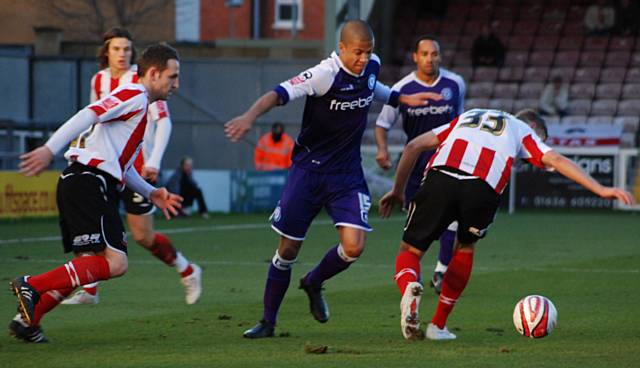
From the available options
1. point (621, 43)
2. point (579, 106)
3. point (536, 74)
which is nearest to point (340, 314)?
point (579, 106)

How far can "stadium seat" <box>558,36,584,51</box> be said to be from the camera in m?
34.1

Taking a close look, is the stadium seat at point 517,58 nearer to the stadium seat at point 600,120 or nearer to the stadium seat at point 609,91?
the stadium seat at point 609,91

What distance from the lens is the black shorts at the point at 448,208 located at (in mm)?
8320

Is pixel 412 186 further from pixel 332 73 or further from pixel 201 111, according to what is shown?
pixel 201 111

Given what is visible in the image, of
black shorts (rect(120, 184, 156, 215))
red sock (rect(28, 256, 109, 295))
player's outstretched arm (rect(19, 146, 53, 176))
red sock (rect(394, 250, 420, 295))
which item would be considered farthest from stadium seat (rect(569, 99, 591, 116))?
player's outstretched arm (rect(19, 146, 53, 176))

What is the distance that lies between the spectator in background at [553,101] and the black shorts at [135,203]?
21.1 meters

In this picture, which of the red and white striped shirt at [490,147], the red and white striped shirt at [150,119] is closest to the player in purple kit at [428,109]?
the red and white striped shirt at [150,119]

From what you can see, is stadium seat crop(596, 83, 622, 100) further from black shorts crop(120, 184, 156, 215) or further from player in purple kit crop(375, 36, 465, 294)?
black shorts crop(120, 184, 156, 215)

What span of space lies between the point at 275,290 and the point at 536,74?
24.9 m

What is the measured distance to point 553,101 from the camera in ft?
102

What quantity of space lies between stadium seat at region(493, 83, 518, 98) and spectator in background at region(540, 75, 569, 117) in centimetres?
106

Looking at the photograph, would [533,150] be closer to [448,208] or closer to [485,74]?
[448,208]

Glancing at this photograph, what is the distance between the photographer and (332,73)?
8.75m

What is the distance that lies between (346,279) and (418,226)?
15.3 feet
